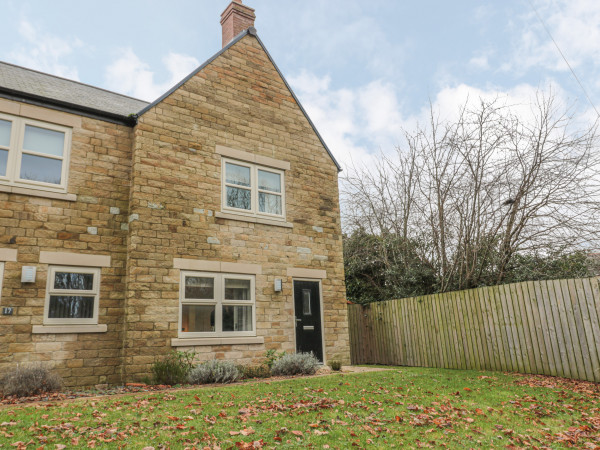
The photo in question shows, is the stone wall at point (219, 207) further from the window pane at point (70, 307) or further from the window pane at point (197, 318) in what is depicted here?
the window pane at point (70, 307)

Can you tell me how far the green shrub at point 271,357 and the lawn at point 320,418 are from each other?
236cm

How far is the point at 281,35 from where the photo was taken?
578 inches

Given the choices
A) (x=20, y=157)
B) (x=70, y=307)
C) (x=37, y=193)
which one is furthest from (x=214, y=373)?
(x=20, y=157)

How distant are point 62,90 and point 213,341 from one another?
710 cm

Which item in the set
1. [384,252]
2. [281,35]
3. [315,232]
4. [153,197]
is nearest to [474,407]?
[315,232]

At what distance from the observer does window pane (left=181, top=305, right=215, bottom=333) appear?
9.69 m

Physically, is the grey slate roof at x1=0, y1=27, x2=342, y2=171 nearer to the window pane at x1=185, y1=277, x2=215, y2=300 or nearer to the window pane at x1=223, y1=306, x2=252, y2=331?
the window pane at x1=185, y1=277, x2=215, y2=300

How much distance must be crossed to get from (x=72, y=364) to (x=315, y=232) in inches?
261

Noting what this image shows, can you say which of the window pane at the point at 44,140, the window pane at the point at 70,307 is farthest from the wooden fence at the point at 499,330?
the window pane at the point at 44,140

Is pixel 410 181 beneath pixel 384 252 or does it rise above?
above

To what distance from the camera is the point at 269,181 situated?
1184 centimetres

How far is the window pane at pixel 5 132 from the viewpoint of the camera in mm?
8898

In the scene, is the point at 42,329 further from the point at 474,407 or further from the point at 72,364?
the point at 474,407

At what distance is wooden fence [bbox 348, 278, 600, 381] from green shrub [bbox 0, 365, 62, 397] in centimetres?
909
